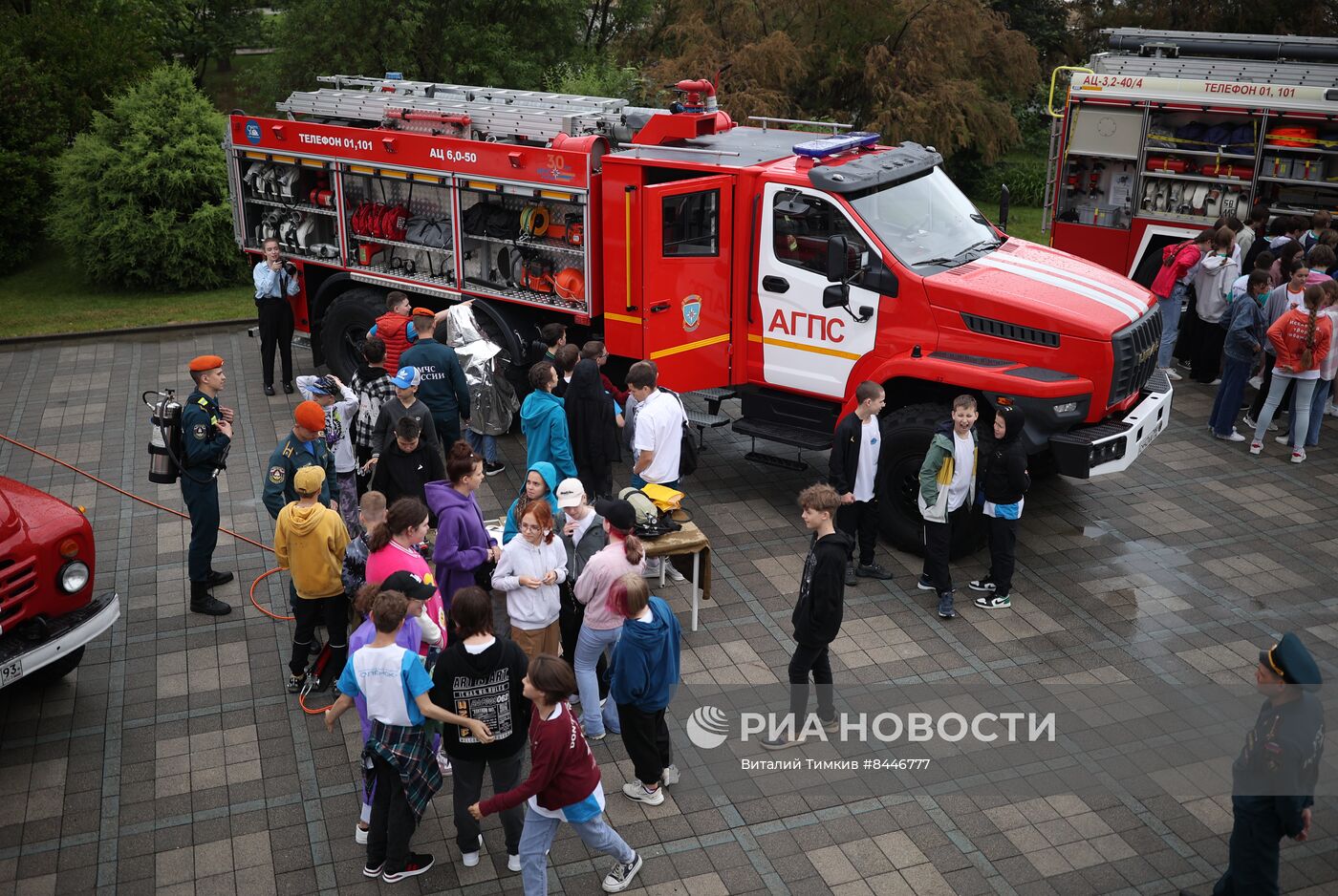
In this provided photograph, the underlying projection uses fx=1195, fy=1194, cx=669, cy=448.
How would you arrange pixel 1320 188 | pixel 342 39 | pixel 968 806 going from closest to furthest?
pixel 968 806 → pixel 1320 188 → pixel 342 39

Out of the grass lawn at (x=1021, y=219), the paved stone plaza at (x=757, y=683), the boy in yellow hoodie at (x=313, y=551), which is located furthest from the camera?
the grass lawn at (x=1021, y=219)

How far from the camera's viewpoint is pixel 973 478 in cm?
852

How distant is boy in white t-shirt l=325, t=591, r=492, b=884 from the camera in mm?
5555

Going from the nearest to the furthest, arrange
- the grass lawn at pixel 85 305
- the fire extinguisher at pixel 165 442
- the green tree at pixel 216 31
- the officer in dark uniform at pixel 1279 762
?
the officer in dark uniform at pixel 1279 762, the fire extinguisher at pixel 165 442, the grass lawn at pixel 85 305, the green tree at pixel 216 31

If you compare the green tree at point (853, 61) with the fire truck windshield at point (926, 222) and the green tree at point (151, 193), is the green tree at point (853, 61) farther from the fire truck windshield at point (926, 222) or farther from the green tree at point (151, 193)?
the fire truck windshield at point (926, 222)

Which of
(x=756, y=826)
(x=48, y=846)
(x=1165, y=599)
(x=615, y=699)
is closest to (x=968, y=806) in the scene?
(x=756, y=826)

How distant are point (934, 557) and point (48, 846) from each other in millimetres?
5796

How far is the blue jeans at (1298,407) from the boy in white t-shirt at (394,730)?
894 centimetres

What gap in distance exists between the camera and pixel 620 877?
596 centimetres

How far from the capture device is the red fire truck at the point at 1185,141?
543 inches

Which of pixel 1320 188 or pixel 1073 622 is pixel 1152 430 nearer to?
pixel 1073 622

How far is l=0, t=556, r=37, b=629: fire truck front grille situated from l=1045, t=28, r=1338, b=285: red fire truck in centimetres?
1245

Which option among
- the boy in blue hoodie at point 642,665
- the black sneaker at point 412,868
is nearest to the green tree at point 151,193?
the boy in blue hoodie at point 642,665

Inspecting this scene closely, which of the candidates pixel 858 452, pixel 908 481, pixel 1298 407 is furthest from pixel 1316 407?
pixel 858 452
